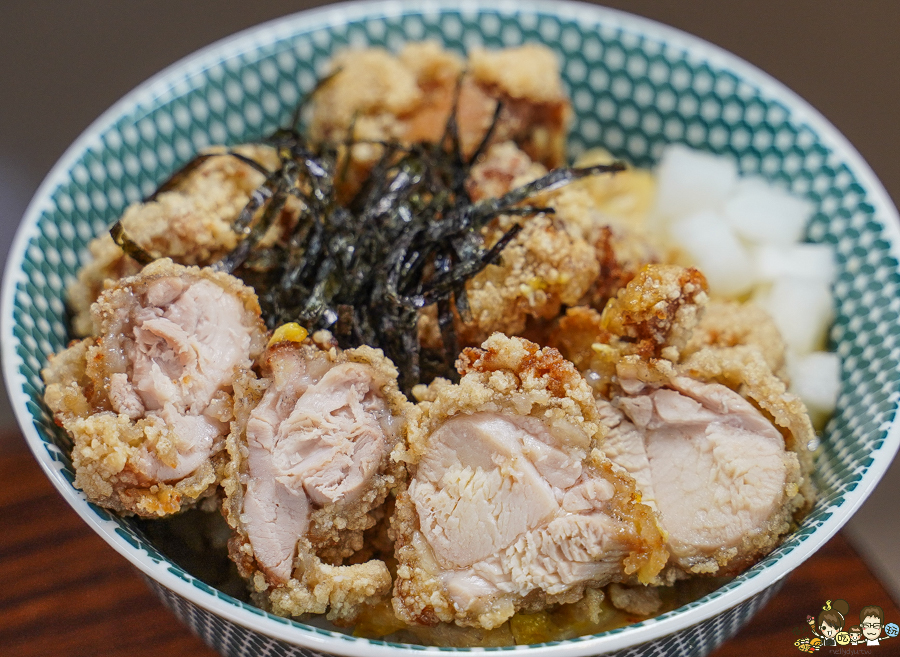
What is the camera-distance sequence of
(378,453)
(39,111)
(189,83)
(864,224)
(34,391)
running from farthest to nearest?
(39,111), (189,83), (864,224), (34,391), (378,453)

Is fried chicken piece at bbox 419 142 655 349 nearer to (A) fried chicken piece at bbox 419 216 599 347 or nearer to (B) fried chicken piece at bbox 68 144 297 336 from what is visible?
(A) fried chicken piece at bbox 419 216 599 347

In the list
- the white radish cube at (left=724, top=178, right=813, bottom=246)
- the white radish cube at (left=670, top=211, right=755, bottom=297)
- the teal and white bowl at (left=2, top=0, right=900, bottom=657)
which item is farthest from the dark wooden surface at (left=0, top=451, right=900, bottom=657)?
the white radish cube at (left=724, top=178, right=813, bottom=246)

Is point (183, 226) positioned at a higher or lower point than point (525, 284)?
higher

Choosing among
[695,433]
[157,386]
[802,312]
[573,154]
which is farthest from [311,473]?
[573,154]

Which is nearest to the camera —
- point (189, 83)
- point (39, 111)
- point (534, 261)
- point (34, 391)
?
point (34, 391)

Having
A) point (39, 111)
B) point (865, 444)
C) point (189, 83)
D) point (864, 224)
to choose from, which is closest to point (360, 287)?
point (189, 83)

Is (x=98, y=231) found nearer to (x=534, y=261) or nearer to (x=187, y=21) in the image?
(x=534, y=261)

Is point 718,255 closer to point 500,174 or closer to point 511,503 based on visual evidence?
point 500,174
